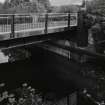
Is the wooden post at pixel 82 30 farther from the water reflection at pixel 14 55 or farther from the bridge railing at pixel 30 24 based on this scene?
the water reflection at pixel 14 55

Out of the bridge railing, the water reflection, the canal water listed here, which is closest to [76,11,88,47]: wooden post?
the bridge railing

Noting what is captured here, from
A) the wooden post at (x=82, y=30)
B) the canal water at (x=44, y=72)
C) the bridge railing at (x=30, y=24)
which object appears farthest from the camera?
the wooden post at (x=82, y=30)

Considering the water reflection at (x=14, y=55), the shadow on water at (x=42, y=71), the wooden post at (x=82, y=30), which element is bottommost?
the shadow on water at (x=42, y=71)

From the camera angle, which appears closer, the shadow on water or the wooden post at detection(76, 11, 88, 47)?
the shadow on water

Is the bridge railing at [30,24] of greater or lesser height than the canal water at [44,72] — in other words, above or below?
above

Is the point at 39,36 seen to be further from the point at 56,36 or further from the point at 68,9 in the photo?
the point at 68,9

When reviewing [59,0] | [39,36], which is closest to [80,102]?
[39,36]

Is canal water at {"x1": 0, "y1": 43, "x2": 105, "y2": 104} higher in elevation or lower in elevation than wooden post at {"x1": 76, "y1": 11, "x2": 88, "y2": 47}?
lower

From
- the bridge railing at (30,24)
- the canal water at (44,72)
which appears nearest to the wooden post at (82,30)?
the bridge railing at (30,24)

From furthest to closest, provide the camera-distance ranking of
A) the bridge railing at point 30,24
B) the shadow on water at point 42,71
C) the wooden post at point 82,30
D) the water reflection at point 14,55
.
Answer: the water reflection at point 14,55 < the wooden post at point 82,30 < the shadow on water at point 42,71 < the bridge railing at point 30,24

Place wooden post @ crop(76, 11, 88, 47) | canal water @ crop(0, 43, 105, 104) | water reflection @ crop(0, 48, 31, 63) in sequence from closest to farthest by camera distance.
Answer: canal water @ crop(0, 43, 105, 104) < wooden post @ crop(76, 11, 88, 47) < water reflection @ crop(0, 48, 31, 63)

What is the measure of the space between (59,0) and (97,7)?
320 inches

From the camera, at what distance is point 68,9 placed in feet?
51.9

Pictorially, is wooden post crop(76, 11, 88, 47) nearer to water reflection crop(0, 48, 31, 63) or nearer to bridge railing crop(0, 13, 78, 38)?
bridge railing crop(0, 13, 78, 38)
